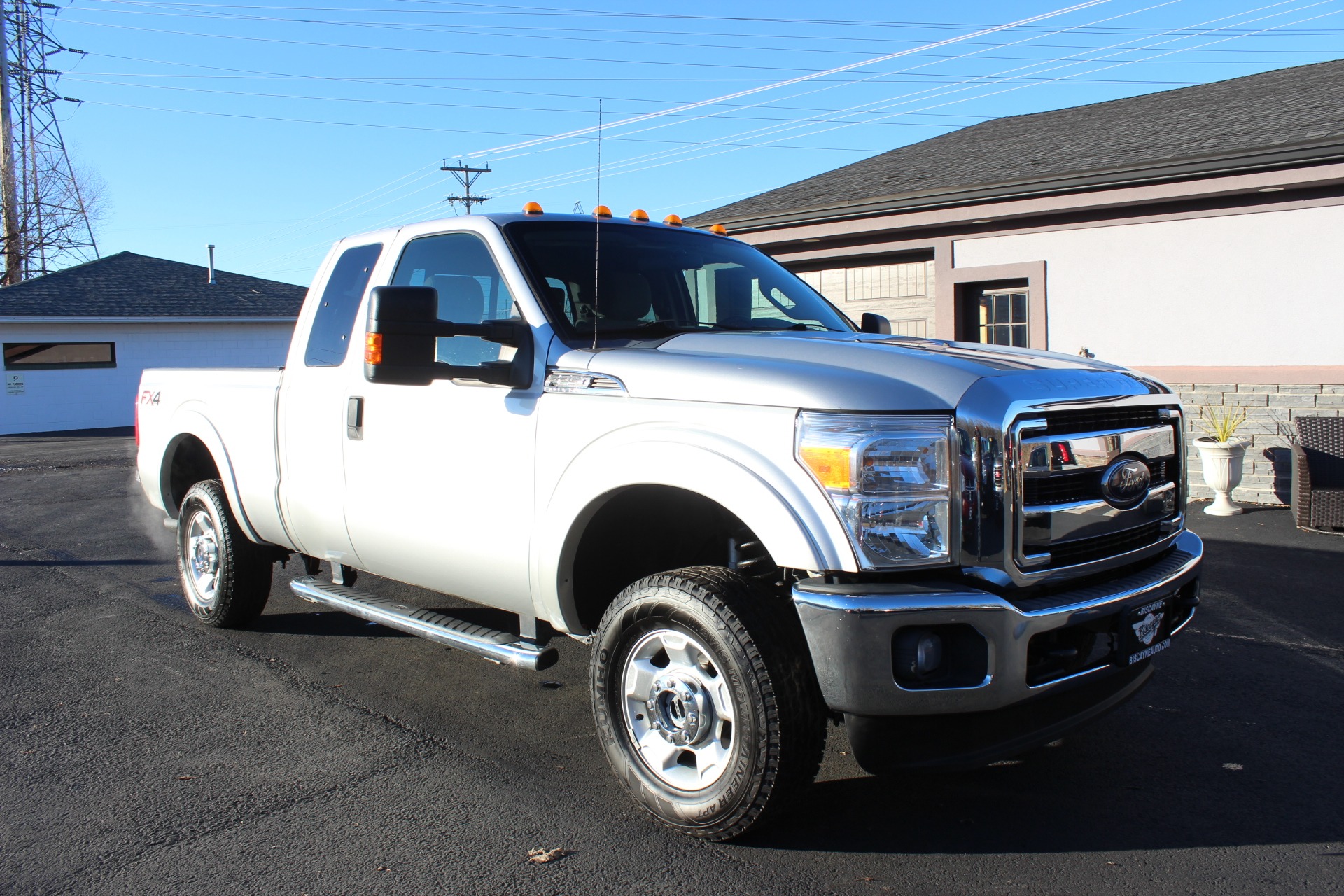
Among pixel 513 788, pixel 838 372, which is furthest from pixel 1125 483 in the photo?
pixel 513 788

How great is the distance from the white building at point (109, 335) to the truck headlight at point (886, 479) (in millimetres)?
→ 24728

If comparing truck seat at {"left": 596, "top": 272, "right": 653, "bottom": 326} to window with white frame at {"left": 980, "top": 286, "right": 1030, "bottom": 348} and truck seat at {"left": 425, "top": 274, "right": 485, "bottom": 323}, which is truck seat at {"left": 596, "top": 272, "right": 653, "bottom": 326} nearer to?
truck seat at {"left": 425, "top": 274, "right": 485, "bottom": 323}

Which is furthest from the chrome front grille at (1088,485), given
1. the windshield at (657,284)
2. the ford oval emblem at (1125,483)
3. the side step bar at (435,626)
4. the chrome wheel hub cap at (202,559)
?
the chrome wheel hub cap at (202,559)

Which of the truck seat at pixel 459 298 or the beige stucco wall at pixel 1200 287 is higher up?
the beige stucco wall at pixel 1200 287

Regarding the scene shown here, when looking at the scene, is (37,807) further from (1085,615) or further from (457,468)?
(1085,615)

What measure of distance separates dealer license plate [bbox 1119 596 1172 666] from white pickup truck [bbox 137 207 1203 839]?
21 mm

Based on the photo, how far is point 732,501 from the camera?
3176mm

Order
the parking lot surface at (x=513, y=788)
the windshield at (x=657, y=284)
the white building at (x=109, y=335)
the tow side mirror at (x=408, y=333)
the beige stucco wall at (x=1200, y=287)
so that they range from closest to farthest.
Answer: the parking lot surface at (x=513, y=788) → the tow side mirror at (x=408, y=333) → the windshield at (x=657, y=284) → the beige stucco wall at (x=1200, y=287) → the white building at (x=109, y=335)

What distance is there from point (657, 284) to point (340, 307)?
161 cm

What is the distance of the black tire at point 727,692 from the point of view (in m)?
3.12

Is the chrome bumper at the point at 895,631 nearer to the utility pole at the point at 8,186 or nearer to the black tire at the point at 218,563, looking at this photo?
the black tire at the point at 218,563

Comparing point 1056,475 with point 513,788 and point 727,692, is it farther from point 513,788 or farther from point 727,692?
point 513,788

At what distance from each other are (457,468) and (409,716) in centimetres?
121

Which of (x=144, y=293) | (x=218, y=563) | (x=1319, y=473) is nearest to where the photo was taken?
(x=218, y=563)
